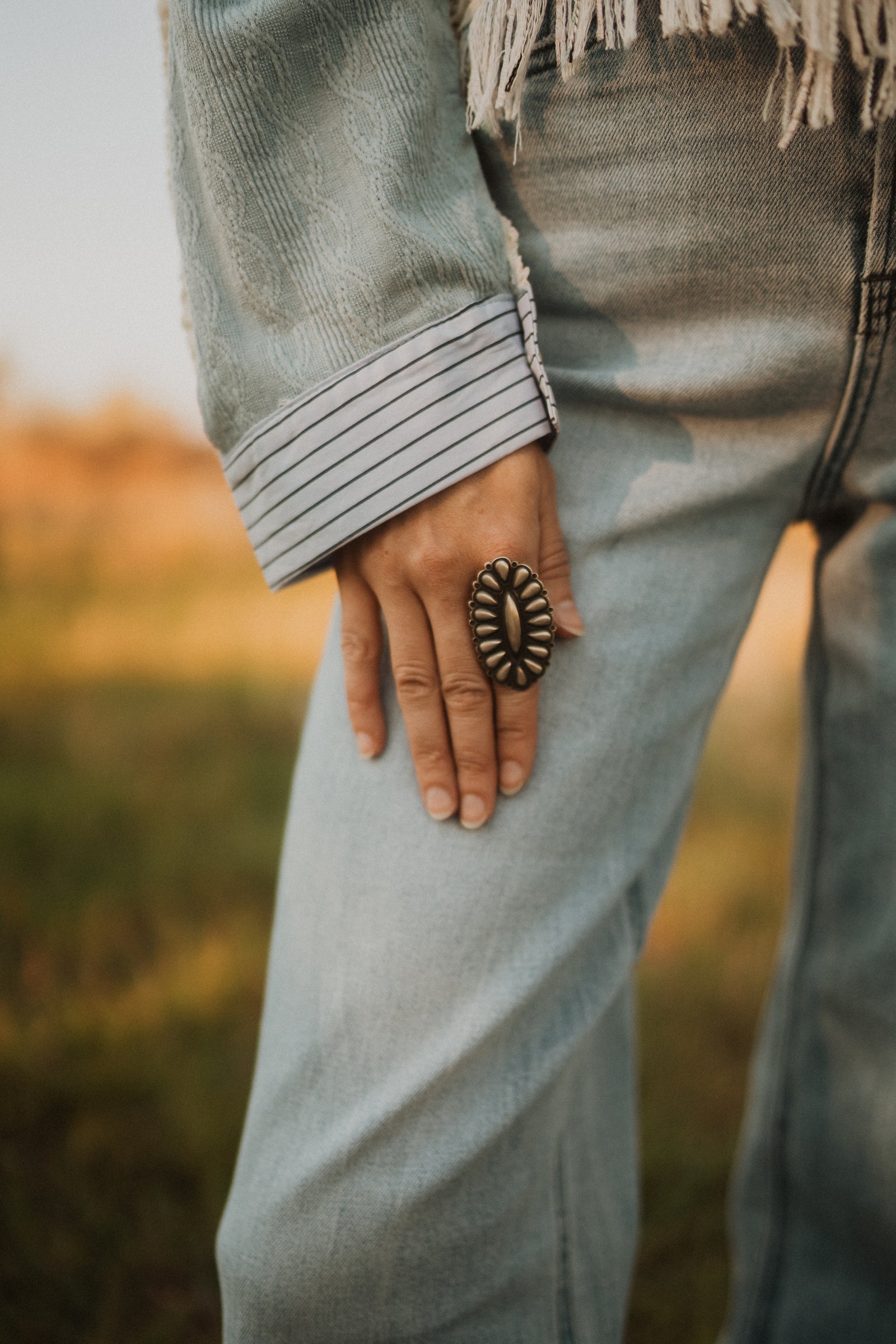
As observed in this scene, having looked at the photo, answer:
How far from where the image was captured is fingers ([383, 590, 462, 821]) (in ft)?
2.39

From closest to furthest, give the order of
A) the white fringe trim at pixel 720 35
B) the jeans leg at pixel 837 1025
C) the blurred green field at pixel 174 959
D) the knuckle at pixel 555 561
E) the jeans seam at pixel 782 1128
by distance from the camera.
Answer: the white fringe trim at pixel 720 35 → the knuckle at pixel 555 561 → the jeans leg at pixel 837 1025 → the jeans seam at pixel 782 1128 → the blurred green field at pixel 174 959

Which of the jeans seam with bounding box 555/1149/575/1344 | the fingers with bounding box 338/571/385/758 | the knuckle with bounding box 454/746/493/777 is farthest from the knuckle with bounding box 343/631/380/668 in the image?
the jeans seam with bounding box 555/1149/575/1344

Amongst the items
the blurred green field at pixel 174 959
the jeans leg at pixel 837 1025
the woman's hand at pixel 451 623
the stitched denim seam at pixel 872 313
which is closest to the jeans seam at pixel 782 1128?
the jeans leg at pixel 837 1025

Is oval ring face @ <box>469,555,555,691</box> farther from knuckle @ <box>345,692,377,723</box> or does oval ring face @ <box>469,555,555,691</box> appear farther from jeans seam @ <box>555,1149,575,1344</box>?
jeans seam @ <box>555,1149,575,1344</box>

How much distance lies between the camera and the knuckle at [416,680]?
738 mm

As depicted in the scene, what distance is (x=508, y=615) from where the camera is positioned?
2.28 ft

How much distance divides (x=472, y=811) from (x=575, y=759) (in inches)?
3.9

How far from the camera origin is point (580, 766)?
2.51 ft

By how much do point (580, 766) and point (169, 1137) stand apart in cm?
125

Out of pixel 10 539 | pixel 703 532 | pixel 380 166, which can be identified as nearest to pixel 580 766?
pixel 703 532

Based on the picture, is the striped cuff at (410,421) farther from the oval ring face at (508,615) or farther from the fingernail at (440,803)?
the fingernail at (440,803)

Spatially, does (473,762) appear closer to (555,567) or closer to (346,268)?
(555,567)

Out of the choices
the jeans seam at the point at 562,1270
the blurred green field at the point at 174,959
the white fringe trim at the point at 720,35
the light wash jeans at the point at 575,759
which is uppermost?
the white fringe trim at the point at 720,35

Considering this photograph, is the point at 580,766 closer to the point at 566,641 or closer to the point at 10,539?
the point at 566,641
